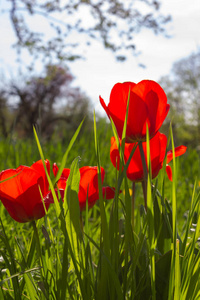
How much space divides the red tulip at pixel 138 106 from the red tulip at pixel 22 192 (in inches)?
7.4

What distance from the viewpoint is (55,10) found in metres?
7.08

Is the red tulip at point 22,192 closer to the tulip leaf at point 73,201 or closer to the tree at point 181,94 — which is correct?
the tulip leaf at point 73,201

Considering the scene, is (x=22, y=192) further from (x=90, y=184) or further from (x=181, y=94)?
(x=181, y=94)

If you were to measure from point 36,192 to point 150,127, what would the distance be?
0.83 ft

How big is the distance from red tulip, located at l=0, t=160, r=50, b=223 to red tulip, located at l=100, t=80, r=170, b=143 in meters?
0.19

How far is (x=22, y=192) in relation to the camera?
0.63 metres

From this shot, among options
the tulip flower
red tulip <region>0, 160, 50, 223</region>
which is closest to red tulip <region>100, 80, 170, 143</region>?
the tulip flower

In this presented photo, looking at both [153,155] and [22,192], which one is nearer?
[22,192]

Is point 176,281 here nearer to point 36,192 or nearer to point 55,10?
point 36,192

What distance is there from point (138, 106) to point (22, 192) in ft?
0.90

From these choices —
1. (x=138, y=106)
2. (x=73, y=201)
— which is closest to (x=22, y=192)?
(x=73, y=201)

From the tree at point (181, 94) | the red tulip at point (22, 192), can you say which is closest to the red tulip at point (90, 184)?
the red tulip at point (22, 192)

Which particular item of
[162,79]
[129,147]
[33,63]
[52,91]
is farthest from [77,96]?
[129,147]

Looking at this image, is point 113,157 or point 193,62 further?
point 193,62
